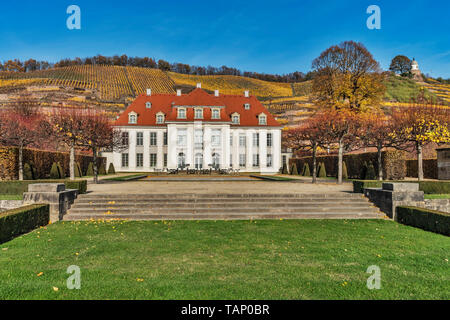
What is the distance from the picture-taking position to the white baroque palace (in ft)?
140

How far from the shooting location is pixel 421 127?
2078 cm

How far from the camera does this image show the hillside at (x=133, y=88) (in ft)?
248

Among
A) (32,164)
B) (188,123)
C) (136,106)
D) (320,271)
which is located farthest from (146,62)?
(320,271)

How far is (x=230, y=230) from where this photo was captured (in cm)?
860

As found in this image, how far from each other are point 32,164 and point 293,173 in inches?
1098

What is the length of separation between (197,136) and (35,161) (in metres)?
22.8

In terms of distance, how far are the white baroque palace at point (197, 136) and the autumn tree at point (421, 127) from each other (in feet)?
76.0

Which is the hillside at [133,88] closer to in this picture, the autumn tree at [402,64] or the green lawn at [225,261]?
the autumn tree at [402,64]

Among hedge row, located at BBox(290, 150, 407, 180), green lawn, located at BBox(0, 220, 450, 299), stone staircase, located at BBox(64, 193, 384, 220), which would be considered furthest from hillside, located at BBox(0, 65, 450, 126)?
green lawn, located at BBox(0, 220, 450, 299)

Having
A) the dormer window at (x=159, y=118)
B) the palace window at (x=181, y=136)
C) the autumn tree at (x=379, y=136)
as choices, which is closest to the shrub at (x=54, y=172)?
the palace window at (x=181, y=136)

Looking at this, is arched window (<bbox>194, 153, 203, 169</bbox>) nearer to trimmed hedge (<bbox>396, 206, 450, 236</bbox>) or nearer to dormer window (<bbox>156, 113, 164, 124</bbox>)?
dormer window (<bbox>156, 113, 164, 124</bbox>)

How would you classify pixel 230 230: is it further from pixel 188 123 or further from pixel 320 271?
pixel 188 123

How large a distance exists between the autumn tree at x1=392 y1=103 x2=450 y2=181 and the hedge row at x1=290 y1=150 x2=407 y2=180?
1723mm

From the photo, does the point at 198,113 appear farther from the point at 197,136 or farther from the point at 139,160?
the point at 139,160
